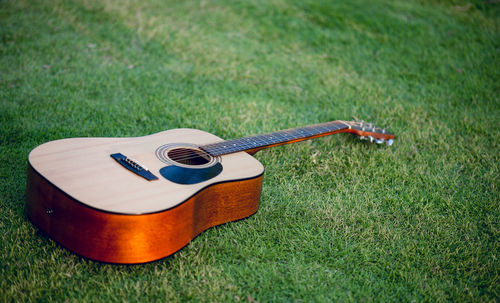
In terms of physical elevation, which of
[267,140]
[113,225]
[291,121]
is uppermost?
[267,140]

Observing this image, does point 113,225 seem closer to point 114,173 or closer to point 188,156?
point 114,173

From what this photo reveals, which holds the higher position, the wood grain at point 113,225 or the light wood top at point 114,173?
the light wood top at point 114,173

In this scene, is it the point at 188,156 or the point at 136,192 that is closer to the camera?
the point at 136,192

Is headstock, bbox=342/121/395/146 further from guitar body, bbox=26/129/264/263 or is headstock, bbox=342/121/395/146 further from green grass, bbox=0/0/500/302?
guitar body, bbox=26/129/264/263

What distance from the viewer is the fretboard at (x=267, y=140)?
216 centimetres

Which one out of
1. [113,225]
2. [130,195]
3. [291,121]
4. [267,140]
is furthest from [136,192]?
[291,121]

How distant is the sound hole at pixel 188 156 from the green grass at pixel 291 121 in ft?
1.22

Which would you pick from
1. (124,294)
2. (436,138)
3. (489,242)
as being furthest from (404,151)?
(124,294)

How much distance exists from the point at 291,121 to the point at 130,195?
5.91 ft

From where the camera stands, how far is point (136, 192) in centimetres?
171

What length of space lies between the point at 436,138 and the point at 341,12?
2406 mm

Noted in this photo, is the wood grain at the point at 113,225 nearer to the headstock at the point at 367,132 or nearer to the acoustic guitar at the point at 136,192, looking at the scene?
the acoustic guitar at the point at 136,192

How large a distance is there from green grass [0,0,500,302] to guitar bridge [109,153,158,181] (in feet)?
1.31

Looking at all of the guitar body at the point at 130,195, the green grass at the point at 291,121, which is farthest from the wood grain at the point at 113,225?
the green grass at the point at 291,121
